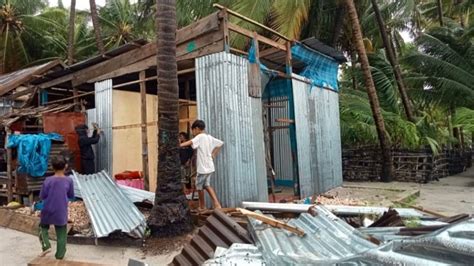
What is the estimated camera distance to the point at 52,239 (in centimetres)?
638

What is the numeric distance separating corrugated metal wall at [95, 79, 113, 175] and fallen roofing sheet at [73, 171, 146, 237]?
1.34 m

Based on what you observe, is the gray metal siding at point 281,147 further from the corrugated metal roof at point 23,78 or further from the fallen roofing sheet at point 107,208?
the corrugated metal roof at point 23,78

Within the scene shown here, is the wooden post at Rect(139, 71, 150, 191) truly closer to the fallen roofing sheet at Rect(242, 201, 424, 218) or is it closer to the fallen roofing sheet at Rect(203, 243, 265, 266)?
the fallen roofing sheet at Rect(242, 201, 424, 218)

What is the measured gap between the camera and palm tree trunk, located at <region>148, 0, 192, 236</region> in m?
5.95

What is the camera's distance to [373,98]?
39.8ft

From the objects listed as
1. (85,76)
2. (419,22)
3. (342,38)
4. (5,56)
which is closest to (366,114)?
(342,38)

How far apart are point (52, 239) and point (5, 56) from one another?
19.8 meters

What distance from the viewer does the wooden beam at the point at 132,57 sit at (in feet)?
24.6

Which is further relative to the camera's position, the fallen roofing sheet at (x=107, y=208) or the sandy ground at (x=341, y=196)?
the fallen roofing sheet at (x=107, y=208)

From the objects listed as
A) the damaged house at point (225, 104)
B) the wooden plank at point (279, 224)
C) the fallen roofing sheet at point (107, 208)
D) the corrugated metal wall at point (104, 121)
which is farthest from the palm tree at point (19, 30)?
the wooden plank at point (279, 224)

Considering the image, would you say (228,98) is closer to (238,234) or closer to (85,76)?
(238,234)

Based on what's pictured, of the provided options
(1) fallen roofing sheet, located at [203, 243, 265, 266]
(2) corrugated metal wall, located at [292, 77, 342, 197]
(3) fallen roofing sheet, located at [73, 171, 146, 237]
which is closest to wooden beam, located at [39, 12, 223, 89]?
(2) corrugated metal wall, located at [292, 77, 342, 197]

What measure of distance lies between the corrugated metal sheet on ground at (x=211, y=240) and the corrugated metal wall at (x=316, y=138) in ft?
13.9

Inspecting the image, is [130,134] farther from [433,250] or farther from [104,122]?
[433,250]
